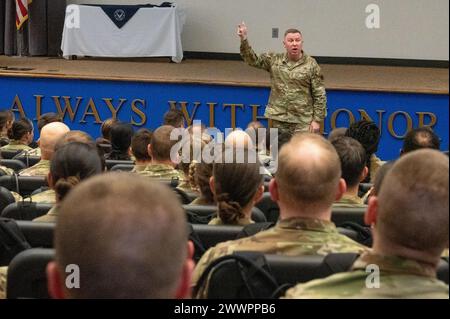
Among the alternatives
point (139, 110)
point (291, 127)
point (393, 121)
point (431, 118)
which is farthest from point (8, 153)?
point (431, 118)

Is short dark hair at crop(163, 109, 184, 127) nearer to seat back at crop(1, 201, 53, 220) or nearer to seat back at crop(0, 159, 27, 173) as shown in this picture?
seat back at crop(0, 159, 27, 173)

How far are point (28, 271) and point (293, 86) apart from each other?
4.44 meters

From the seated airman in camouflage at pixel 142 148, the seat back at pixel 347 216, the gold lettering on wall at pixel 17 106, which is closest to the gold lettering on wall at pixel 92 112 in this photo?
the gold lettering on wall at pixel 17 106

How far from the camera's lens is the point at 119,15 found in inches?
378

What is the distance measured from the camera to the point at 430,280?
1.41 meters

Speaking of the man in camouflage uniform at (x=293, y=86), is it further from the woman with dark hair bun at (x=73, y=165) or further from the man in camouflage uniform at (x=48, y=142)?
the woman with dark hair bun at (x=73, y=165)

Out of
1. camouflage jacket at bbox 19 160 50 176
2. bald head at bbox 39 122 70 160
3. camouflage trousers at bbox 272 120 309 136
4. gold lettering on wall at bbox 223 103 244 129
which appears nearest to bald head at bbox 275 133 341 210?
camouflage jacket at bbox 19 160 50 176

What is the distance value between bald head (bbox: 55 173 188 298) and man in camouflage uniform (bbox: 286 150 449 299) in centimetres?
38

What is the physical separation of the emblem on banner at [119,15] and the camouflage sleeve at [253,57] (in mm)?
3774

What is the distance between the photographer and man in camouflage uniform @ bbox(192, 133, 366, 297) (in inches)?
76.7

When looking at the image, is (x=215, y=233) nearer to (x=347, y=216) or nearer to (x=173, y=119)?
(x=347, y=216)
